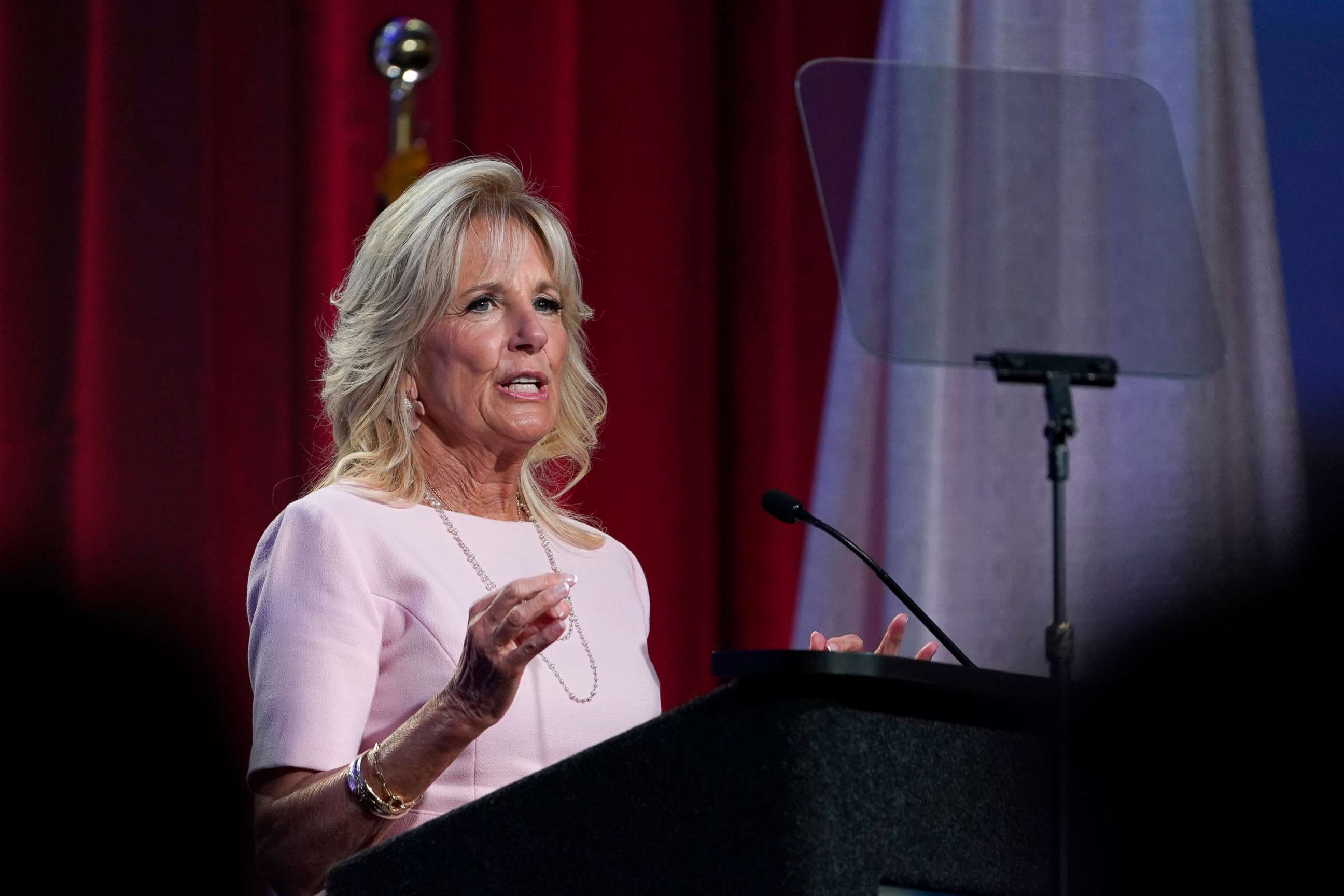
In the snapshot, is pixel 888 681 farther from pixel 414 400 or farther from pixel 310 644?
pixel 414 400

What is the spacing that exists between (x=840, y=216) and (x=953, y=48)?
5.02ft

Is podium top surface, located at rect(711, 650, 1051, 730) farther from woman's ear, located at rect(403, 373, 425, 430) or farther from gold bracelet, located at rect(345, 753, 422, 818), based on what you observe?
woman's ear, located at rect(403, 373, 425, 430)

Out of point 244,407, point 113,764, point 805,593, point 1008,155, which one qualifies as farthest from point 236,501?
point 1008,155

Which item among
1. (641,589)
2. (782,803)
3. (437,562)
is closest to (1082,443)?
(641,589)

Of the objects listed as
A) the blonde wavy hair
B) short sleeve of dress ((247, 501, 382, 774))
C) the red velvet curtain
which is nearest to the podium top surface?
short sleeve of dress ((247, 501, 382, 774))

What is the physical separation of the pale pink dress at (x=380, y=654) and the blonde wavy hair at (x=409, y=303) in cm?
11

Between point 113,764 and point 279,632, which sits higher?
point 279,632

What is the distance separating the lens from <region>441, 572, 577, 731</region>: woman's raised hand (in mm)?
1088

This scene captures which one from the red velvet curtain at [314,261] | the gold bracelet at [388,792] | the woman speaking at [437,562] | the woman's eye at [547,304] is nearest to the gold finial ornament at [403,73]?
the red velvet curtain at [314,261]

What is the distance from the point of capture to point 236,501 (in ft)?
7.59

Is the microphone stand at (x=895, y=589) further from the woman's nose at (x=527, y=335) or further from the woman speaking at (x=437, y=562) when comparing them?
the woman's nose at (x=527, y=335)

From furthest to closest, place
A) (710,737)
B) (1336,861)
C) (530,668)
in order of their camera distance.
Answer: (1336,861) < (530,668) < (710,737)

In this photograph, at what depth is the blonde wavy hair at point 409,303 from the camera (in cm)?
177

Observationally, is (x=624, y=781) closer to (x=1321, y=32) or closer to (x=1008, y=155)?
(x=1008, y=155)
